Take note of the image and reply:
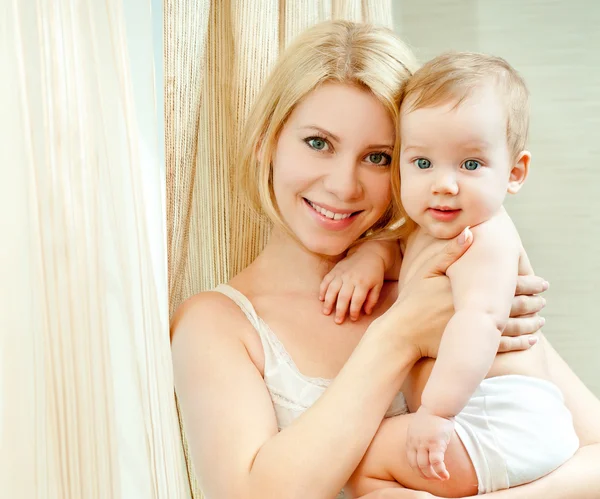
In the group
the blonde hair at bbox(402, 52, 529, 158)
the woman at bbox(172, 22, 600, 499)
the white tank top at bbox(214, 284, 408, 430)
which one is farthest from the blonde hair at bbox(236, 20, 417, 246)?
the white tank top at bbox(214, 284, 408, 430)

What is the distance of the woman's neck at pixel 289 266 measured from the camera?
4.44 ft

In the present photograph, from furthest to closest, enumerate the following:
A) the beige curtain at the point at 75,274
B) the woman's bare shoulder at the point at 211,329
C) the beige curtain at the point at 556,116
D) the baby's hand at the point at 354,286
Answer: the beige curtain at the point at 556,116 → the baby's hand at the point at 354,286 → the woman's bare shoulder at the point at 211,329 → the beige curtain at the point at 75,274

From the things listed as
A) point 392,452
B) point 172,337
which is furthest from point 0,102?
point 392,452

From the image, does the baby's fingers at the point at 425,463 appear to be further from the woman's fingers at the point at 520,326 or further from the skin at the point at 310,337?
the woman's fingers at the point at 520,326

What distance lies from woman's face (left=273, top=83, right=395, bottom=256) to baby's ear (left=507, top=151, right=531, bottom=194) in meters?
0.20

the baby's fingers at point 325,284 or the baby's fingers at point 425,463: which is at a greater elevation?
the baby's fingers at point 325,284

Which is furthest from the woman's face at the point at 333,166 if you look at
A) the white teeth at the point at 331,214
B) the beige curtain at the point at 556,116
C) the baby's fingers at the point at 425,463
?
the beige curtain at the point at 556,116

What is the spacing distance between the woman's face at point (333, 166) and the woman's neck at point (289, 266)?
0.08 metres

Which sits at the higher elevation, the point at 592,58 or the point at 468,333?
the point at 592,58

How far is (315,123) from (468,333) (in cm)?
43

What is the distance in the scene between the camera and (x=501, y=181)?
1.12 m

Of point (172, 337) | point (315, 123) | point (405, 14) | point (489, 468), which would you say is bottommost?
point (489, 468)

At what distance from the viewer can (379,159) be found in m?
1.27

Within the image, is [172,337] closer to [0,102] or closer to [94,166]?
[94,166]
